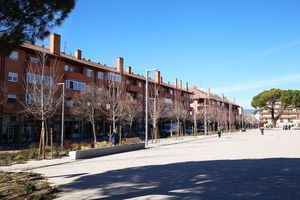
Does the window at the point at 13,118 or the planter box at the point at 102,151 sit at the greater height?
the window at the point at 13,118

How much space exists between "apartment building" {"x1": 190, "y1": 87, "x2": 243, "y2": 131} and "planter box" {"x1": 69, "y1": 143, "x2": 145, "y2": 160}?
119ft

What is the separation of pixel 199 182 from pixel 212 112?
75.6 meters

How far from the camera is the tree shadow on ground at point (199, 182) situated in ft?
32.0

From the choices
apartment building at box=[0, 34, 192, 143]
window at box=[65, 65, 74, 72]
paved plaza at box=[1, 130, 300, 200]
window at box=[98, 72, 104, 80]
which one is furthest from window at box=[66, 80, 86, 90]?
paved plaza at box=[1, 130, 300, 200]

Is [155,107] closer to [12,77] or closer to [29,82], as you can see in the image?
[29,82]

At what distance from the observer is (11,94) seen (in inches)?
1642

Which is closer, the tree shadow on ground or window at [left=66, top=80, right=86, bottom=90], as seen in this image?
the tree shadow on ground

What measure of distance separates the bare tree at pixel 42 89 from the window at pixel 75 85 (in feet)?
10.2

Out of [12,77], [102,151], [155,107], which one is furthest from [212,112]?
[102,151]

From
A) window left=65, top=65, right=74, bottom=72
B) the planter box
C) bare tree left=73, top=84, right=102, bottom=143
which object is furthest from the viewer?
window left=65, top=65, right=74, bottom=72

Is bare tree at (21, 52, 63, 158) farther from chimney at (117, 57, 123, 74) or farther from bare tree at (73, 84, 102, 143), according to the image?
chimney at (117, 57, 123, 74)

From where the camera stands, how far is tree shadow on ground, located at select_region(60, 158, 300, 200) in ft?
Result: 32.0

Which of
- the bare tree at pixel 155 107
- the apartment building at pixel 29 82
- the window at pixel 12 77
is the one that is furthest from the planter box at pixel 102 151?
the window at pixel 12 77

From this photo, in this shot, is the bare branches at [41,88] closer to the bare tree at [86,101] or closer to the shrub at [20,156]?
the shrub at [20,156]
